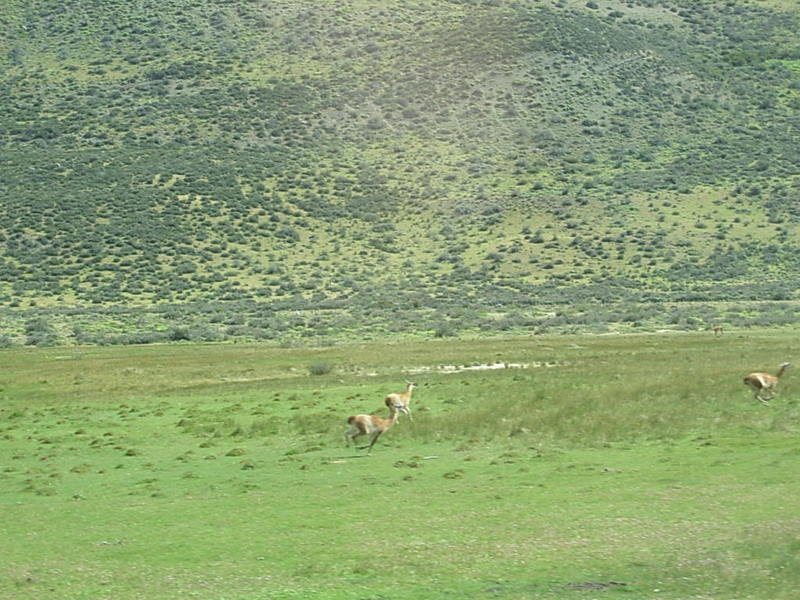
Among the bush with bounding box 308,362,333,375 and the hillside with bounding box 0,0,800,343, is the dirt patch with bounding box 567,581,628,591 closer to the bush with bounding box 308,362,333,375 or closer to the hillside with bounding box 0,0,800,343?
the bush with bounding box 308,362,333,375

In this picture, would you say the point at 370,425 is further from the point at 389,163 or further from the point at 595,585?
the point at 389,163

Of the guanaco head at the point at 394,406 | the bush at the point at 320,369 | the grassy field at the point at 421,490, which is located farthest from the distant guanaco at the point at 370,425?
the bush at the point at 320,369

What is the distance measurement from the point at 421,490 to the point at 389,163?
81367 millimetres

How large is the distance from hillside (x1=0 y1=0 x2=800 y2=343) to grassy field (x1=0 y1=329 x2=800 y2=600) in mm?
30698

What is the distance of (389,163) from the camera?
9856 centimetres

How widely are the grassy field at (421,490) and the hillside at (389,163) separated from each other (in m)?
30.7

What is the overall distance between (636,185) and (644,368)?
61.0m

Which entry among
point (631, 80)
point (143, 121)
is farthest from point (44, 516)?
point (631, 80)

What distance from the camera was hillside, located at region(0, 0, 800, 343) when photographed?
3120 inches

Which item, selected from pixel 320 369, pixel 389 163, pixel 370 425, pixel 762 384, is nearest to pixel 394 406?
pixel 370 425

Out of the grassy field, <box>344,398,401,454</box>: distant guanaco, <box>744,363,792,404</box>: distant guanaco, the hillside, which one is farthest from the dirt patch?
the hillside

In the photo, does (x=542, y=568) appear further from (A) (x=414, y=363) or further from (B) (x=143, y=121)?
(B) (x=143, y=121)

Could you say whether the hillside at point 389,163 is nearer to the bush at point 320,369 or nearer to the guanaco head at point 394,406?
the bush at point 320,369

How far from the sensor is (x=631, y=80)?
108 metres
